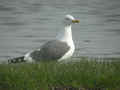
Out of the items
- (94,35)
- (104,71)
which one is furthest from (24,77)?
(94,35)

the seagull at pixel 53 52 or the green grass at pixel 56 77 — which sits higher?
the seagull at pixel 53 52

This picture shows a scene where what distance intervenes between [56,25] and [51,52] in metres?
10.6

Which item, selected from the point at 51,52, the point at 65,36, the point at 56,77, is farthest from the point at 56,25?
the point at 56,77

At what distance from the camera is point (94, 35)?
1900 centimetres

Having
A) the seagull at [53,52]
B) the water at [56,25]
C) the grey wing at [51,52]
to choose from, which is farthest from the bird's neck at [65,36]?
the water at [56,25]

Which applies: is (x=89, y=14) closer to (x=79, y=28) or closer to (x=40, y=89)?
(x=79, y=28)

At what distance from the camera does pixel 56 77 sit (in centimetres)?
744

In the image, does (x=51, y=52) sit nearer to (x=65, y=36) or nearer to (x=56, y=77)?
(x=65, y=36)

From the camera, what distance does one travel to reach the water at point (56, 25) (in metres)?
17.0

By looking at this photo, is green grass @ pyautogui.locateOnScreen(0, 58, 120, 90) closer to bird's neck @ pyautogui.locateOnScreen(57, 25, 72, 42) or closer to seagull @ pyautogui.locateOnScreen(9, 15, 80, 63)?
seagull @ pyautogui.locateOnScreen(9, 15, 80, 63)

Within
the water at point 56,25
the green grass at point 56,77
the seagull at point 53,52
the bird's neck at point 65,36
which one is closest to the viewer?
the green grass at point 56,77

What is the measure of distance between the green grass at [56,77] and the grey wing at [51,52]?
233 cm

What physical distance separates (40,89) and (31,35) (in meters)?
12.4

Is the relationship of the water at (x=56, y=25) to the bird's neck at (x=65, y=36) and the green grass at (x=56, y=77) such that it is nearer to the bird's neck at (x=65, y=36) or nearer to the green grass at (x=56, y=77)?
the bird's neck at (x=65, y=36)
